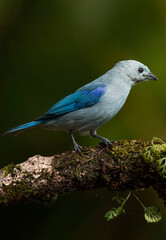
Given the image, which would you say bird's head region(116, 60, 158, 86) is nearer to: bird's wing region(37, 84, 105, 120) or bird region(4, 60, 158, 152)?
bird region(4, 60, 158, 152)

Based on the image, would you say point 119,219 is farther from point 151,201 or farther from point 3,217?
point 3,217

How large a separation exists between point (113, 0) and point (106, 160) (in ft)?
8.64

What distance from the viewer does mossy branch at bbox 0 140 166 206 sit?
3.31 metres

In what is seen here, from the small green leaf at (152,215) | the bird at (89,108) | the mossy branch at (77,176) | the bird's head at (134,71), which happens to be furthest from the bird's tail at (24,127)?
the small green leaf at (152,215)

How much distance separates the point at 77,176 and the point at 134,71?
6.24 ft

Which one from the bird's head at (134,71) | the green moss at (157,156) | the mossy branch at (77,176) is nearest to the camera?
the green moss at (157,156)

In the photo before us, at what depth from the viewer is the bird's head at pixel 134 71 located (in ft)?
15.2

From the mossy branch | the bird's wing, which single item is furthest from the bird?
the mossy branch

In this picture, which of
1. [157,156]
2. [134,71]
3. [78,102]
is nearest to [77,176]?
[157,156]

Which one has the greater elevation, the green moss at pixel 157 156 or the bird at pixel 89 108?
the bird at pixel 89 108

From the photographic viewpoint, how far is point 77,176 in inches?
132

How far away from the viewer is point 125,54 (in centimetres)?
517

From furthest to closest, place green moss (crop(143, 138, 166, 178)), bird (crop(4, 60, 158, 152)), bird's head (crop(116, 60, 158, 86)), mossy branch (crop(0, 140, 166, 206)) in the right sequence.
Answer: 1. bird's head (crop(116, 60, 158, 86))
2. bird (crop(4, 60, 158, 152))
3. mossy branch (crop(0, 140, 166, 206))
4. green moss (crop(143, 138, 166, 178))

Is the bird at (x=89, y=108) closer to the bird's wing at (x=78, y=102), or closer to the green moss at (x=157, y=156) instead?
the bird's wing at (x=78, y=102)
